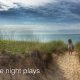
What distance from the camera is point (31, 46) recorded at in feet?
9.78

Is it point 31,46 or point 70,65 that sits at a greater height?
point 31,46

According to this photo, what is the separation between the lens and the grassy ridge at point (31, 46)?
2947 millimetres

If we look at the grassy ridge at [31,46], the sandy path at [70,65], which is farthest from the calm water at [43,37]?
the sandy path at [70,65]

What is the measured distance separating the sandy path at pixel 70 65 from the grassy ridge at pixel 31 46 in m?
0.08

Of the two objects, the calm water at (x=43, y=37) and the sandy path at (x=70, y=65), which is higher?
the calm water at (x=43, y=37)

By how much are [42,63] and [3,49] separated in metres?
0.39

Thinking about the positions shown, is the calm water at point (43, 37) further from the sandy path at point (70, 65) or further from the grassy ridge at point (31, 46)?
the sandy path at point (70, 65)

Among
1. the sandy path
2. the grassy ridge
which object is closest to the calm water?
the grassy ridge

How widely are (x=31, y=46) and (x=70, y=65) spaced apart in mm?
407

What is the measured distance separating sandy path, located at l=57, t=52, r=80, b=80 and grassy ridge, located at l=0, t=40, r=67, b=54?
0.08m

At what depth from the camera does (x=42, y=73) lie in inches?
117

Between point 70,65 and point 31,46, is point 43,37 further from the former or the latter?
point 70,65

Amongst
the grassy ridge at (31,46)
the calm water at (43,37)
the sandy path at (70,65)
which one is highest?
the calm water at (43,37)

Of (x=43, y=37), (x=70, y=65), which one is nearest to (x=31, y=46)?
(x=43, y=37)
